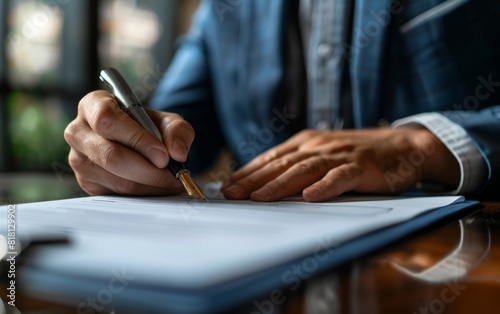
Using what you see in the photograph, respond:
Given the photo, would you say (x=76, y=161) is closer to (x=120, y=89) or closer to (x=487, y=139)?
(x=120, y=89)

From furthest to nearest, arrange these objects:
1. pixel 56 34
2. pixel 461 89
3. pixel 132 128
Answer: pixel 56 34, pixel 461 89, pixel 132 128

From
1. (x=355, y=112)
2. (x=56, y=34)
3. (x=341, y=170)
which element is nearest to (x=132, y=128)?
(x=341, y=170)

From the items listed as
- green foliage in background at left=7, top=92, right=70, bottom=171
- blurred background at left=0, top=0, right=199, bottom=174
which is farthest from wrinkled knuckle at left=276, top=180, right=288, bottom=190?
green foliage in background at left=7, top=92, right=70, bottom=171

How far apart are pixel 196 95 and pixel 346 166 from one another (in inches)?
23.0

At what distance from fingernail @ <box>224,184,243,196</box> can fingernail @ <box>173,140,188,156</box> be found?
6 cm

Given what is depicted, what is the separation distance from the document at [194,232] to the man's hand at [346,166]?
4cm

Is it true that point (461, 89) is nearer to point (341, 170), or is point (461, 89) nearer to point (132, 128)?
point (341, 170)

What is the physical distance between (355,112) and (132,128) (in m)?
0.46

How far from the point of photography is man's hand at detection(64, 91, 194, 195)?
49cm

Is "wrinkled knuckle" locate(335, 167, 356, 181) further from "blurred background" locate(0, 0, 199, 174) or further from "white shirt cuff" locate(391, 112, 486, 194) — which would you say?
"blurred background" locate(0, 0, 199, 174)

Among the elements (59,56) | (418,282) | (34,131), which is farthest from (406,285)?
(59,56)

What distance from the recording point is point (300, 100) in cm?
94

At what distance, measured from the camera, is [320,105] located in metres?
0.90

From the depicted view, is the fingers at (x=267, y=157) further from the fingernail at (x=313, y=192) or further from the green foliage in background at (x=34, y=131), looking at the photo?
the green foliage in background at (x=34, y=131)
